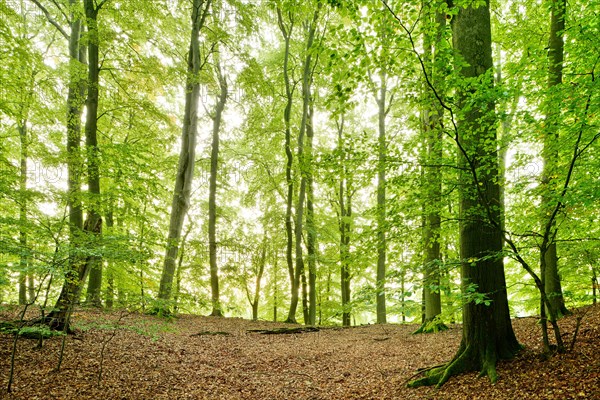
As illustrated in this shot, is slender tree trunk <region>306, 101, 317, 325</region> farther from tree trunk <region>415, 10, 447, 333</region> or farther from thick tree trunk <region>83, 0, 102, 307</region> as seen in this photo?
tree trunk <region>415, 10, 447, 333</region>

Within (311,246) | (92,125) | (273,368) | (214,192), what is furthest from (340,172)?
(214,192)

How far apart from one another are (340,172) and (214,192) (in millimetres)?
10828

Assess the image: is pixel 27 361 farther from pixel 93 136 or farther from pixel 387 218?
pixel 387 218

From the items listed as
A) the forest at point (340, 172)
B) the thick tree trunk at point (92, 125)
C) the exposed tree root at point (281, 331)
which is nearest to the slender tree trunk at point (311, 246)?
the forest at point (340, 172)

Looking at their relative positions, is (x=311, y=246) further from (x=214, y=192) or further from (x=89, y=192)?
(x=89, y=192)

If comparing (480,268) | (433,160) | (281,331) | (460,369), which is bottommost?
(281,331)

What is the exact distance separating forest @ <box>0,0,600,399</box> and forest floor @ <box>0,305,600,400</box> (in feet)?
0.44

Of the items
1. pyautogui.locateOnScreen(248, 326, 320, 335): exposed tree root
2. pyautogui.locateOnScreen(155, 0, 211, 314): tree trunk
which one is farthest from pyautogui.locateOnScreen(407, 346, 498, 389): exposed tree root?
pyautogui.locateOnScreen(155, 0, 211, 314): tree trunk

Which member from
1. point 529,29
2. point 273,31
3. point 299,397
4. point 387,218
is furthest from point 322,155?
point 273,31

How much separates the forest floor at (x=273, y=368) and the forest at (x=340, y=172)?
0.13 m

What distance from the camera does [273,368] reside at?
6.69m

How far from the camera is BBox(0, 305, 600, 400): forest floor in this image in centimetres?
390

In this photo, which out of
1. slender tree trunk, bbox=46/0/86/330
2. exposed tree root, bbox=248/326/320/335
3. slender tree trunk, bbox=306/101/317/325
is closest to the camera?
slender tree trunk, bbox=46/0/86/330

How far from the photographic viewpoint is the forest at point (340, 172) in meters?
3.70
